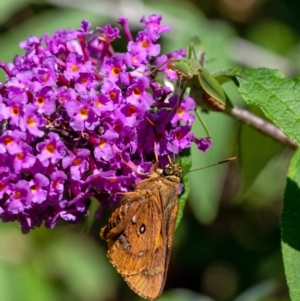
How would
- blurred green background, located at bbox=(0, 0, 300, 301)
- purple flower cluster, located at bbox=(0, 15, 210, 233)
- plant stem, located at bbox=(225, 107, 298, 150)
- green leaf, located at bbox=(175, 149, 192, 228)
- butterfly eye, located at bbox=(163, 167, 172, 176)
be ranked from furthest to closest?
blurred green background, located at bbox=(0, 0, 300, 301) < plant stem, located at bbox=(225, 107, 298, 150) < green leaf, located at bbox=(175, 149, 192, 228) < butterfly eye, located at bbox=(163, 167, 172, 176) < purple flower cluster, located at bbox=(0, 15, 210, 233)

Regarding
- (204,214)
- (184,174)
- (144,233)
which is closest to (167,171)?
(184,174)

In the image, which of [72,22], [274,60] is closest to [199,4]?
[274,60]

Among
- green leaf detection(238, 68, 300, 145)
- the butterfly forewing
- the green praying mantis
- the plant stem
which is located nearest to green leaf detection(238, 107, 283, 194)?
the plant stem

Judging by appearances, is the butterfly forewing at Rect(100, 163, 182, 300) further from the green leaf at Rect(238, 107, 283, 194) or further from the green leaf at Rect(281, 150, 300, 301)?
the green leaf at Rect(238, 107, 283, 194)

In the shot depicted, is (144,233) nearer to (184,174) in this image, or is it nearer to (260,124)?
(184,174)

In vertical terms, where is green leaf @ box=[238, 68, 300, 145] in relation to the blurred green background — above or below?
above

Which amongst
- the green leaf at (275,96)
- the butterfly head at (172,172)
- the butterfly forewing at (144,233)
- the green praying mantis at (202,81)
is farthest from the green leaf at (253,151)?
the butterfly forewing at (144,233)

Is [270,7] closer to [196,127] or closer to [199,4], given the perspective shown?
[199,4]
